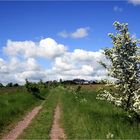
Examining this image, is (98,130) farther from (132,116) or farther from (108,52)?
(108,52)

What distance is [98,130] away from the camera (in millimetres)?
19266

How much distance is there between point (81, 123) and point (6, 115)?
7573 mm

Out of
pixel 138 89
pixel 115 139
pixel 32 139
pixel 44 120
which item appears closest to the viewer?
pixel 115 139

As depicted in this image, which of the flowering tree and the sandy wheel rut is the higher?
the flowering tree

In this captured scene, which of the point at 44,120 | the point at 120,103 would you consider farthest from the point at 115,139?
the point at 44,120

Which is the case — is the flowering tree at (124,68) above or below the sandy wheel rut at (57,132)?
above

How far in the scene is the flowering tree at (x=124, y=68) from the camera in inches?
816

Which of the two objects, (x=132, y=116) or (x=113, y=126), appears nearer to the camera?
(x=113, y=126)

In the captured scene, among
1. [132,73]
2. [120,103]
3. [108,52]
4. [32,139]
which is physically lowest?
[32,139]

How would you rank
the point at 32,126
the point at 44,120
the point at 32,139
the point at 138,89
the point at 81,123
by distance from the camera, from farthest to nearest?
the point at 44,120 < the point at 32,126 < the point at 81,123 < the point at 138,89 < the point at 32,139

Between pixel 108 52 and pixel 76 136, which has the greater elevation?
pixel 108 52

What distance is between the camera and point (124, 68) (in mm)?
21109

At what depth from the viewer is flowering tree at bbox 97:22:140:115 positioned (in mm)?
20734

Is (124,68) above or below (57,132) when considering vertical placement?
above
